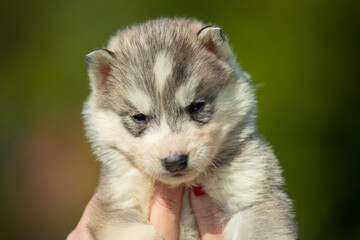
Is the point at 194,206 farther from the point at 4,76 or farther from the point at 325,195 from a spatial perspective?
the point at 4,76

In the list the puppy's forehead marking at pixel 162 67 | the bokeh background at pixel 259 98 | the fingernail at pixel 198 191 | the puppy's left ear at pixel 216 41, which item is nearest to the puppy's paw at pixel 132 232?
the fingernail at pixel 198 191

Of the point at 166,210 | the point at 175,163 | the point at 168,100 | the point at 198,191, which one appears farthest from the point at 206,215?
the point at 168,100

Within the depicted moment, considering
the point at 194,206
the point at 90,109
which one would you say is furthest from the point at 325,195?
the point at 90,109

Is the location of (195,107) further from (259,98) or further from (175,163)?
(259,98)

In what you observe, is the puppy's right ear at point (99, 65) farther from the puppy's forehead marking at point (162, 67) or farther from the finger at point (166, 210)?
the finger at point (166, 210)

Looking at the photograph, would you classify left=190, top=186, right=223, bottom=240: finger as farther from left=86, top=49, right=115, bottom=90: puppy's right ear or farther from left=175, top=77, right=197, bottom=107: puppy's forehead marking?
left=86, top=49, right=115, bottom=90: puppy's right ear

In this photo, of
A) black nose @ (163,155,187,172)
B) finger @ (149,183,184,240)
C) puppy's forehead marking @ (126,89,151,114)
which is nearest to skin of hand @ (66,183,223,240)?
finger @ (149,183,184,240)
